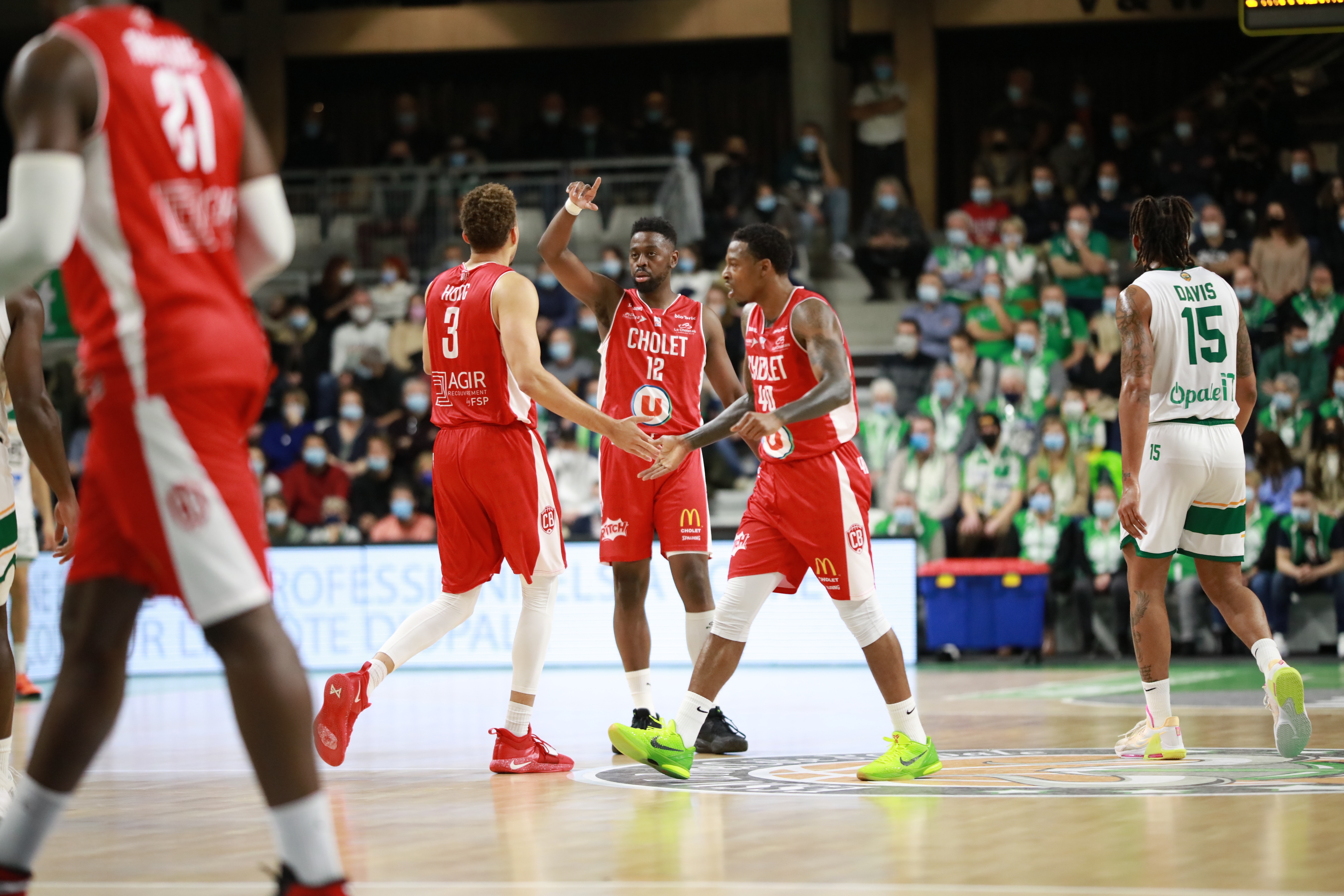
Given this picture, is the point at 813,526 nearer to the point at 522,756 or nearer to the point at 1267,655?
the point at 522,756

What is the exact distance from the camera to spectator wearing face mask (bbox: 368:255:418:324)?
17062mm

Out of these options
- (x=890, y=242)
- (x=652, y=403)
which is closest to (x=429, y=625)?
(x=652, y=403)

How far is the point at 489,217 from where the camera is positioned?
652 cm

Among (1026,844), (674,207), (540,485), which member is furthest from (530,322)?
(674,207)

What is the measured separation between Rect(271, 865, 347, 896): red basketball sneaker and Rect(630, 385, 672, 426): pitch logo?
4177mm

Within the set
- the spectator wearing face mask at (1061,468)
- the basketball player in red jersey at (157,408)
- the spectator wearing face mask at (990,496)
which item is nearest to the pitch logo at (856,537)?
the basketball player in red jersey at (157,408)

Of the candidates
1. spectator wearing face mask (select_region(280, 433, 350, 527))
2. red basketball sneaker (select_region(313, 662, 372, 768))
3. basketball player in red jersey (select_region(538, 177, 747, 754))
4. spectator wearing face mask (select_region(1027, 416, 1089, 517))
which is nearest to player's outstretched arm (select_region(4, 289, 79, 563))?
red basketball sneaker (select_region(313, 662, 372, 768))

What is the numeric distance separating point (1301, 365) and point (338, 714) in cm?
1040

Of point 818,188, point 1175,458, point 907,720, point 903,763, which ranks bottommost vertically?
point 903,763

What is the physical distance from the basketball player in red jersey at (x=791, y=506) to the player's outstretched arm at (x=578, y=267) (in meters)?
0.80

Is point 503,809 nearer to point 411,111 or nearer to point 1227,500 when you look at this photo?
point 1227,500

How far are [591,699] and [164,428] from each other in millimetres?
6577

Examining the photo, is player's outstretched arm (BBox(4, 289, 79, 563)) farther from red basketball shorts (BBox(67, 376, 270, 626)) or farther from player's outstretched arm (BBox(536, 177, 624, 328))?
player's outstretched arm (BBox(536, 177, 624, 328))

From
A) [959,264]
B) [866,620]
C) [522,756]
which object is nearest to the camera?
[866,620]
